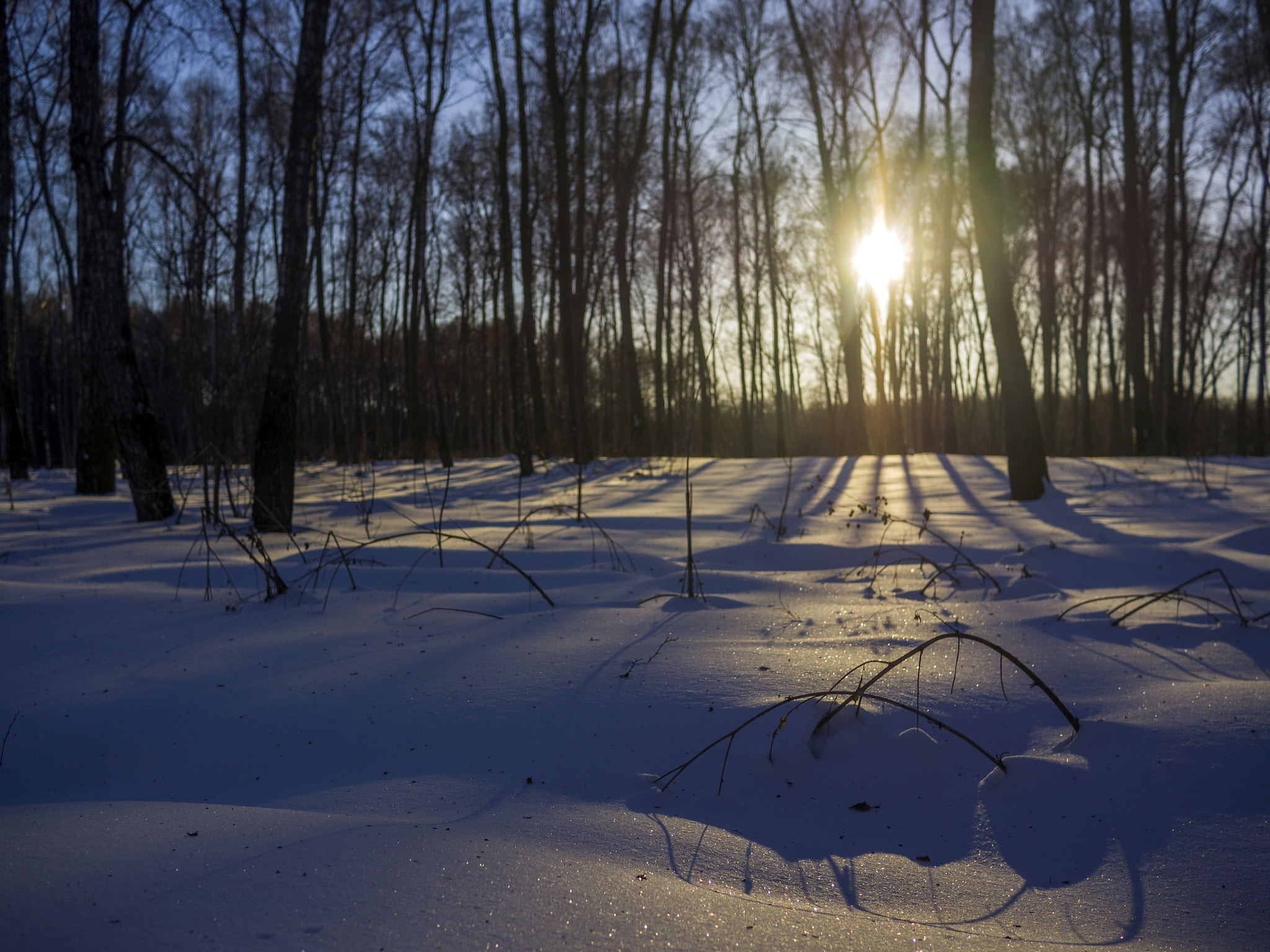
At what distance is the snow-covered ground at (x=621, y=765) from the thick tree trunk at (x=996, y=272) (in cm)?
256

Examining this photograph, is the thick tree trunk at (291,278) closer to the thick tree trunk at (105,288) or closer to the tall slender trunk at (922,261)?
the thick tree trunk at (105,288)

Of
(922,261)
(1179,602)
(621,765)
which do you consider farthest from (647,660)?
(922,261)

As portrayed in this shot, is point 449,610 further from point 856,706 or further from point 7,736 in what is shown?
point 856,706

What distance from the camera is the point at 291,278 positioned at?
4508 mm

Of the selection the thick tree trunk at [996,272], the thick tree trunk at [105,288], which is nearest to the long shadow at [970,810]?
the thick tree trunk at [996,272]

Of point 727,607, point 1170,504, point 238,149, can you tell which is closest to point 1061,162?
point 1170,504

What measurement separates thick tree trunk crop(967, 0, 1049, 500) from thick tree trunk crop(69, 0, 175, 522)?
6.78m

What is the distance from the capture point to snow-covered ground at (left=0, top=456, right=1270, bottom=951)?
104 centimetres

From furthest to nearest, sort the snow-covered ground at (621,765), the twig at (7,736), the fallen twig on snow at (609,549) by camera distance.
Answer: the fallen twig on snow at (609,549) < the twig at (7,736) < the snow-covered ground at (621,765)

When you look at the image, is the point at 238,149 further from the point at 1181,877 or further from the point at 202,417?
the point at 1181,877

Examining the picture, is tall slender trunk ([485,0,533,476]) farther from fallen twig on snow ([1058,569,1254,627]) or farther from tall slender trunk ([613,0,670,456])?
fallen twig on snow ([1058,569,1254,627])

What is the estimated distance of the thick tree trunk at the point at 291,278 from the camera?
14.8ft

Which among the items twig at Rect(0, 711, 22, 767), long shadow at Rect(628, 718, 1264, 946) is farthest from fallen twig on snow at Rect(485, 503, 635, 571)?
long shadow at Rect(628, 718, 1264, 946)

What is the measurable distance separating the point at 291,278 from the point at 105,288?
1999mm
